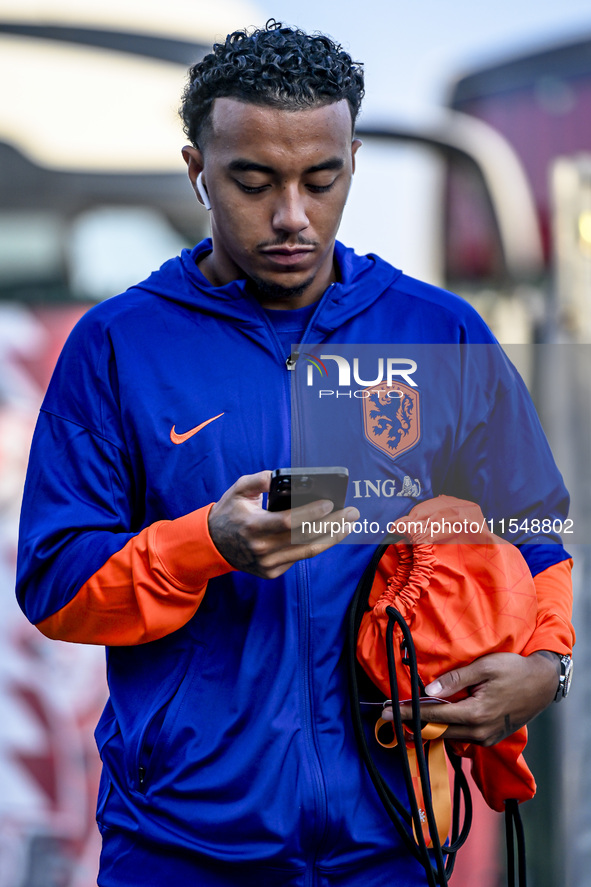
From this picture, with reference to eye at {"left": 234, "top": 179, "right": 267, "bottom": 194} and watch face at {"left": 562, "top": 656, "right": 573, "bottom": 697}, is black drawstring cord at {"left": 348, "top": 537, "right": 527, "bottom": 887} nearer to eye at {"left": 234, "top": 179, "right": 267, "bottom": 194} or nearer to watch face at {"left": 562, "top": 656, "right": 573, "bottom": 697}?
watch face at {"left": 562, "top": 656, "right": 573, "bottom": 697}

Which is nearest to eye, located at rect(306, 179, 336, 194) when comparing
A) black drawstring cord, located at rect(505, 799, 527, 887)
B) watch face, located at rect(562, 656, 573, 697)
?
watch face, located at rect(562, 656, 573, 697)

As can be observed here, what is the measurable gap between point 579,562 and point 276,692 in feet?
7.00

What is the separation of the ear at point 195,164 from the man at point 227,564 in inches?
2.6

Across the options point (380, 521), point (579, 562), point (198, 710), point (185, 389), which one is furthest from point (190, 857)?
point (579, 562)

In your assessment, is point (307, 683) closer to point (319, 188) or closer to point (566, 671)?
point (566, 671)

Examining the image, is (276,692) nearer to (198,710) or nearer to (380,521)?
(198,710)

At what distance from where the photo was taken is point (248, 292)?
4.64ft

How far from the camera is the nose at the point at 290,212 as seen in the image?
51.4 inches

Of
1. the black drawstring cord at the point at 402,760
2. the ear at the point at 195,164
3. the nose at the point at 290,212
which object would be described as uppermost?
the ear at the point at 195,164

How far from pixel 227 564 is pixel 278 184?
0.52m

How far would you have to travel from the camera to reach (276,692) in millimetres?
1277

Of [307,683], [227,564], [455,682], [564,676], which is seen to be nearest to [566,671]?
[564,676]

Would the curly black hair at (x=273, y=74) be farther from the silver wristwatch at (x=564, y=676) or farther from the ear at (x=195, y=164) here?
the silver wristwatch at (x=564, y=676)

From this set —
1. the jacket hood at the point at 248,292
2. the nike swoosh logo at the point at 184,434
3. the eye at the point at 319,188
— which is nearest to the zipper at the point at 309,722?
the nike swoosh logo at the point at 184,434
